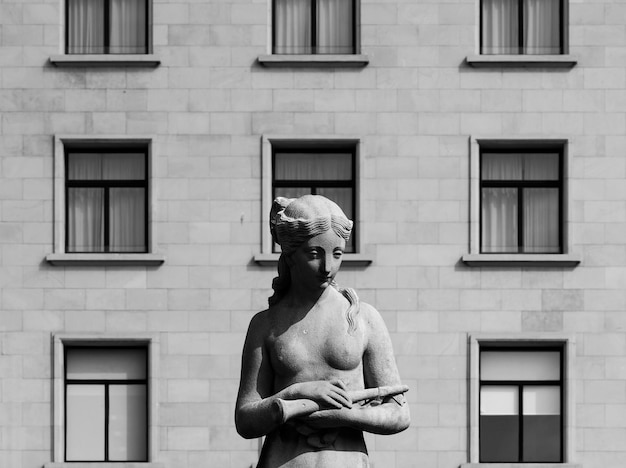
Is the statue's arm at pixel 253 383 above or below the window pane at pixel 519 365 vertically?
above

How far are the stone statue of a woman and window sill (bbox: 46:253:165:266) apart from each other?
26.0 meters

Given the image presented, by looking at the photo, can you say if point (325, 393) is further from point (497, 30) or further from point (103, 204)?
point (497, 30)

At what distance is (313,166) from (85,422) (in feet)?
24.8

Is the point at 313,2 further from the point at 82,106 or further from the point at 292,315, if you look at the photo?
the point at 292,315

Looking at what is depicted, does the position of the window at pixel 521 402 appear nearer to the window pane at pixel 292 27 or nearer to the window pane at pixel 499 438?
the window pane at pixel 499 438

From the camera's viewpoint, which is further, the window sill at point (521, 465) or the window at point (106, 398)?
the window at point (106, 398)

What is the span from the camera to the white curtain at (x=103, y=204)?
3850cm

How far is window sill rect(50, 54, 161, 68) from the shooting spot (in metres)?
38.0

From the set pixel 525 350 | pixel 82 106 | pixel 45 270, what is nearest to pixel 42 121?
pixel 82 106

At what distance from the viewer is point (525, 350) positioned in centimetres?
3841

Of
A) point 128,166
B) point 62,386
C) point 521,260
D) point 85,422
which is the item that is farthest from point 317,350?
point 85,422

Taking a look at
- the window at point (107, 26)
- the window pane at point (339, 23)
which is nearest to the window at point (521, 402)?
the window pane at point (339, 23)

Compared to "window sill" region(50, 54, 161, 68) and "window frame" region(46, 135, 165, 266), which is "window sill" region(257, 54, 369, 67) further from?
"window frame" region(46, 135, 165, 266)

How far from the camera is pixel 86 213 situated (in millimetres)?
38500
